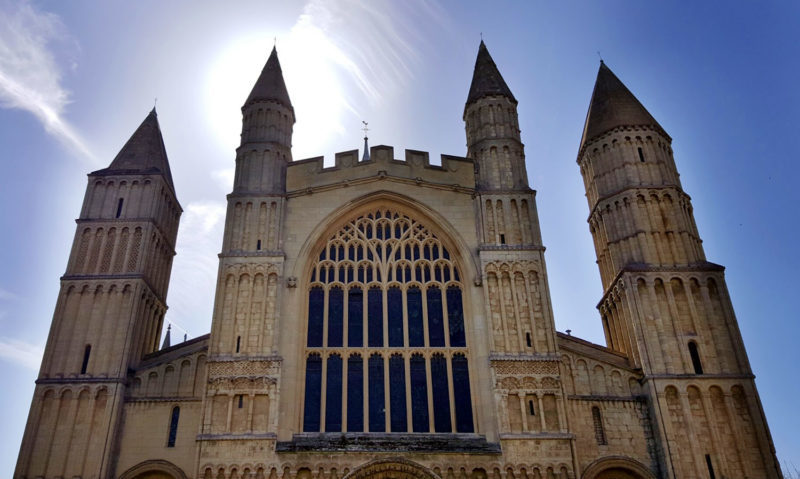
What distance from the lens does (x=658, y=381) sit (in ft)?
67.9

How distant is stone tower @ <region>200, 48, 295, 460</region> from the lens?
19812 millimetres

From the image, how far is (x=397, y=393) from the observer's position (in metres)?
20.7

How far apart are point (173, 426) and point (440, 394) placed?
863cm

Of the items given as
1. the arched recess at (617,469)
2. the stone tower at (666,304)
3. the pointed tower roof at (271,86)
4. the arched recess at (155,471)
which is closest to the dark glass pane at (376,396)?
the arched recess at (155,471)

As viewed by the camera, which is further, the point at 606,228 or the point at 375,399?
the point at 606,228

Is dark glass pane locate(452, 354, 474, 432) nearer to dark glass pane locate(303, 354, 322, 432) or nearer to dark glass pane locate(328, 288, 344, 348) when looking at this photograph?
dark glass pane locate(328, 288, 344, 348)

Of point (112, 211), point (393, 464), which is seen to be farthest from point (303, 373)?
point (112, 211)

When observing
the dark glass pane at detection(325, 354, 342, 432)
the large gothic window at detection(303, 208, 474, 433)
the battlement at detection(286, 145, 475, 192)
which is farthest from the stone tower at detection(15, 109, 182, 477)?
the dark glass pane at detection(325, 354, 342, 432)

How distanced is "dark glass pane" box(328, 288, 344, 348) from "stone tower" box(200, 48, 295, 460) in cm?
185

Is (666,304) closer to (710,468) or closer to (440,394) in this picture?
(710,468)

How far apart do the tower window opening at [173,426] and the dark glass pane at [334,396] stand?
486cm

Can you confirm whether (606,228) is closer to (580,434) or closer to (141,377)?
(580,434)

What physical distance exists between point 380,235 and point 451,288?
11.1 ft

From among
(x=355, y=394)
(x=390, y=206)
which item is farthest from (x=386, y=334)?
(x=390, y=206)
